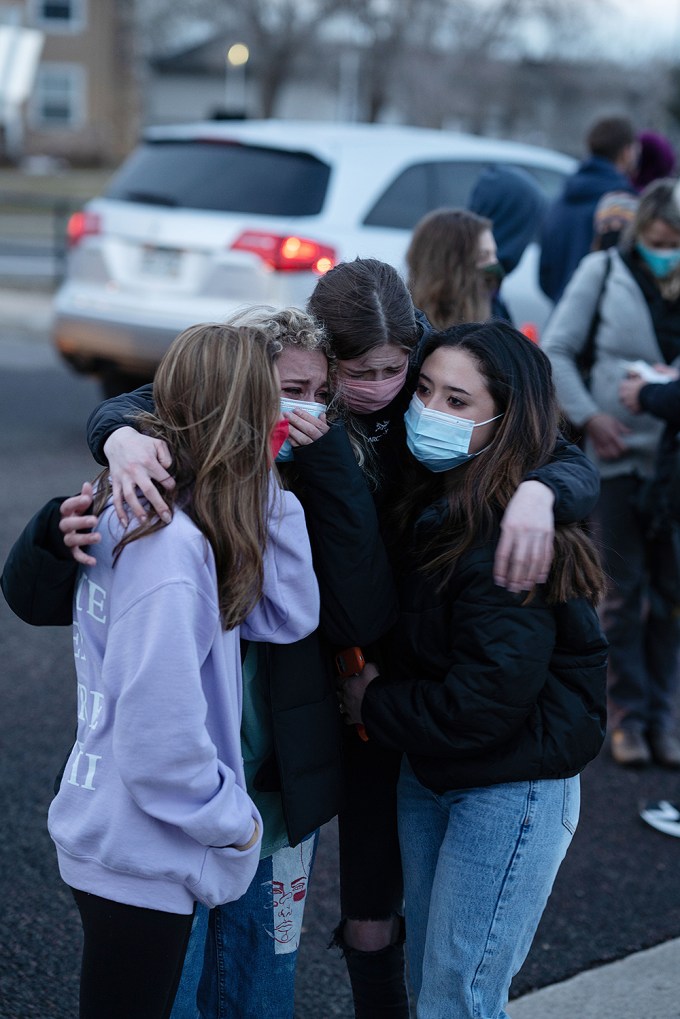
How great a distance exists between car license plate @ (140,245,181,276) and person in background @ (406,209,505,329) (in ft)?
12.0

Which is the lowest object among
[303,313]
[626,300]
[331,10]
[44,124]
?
[44,124]

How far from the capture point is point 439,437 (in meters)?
2.22

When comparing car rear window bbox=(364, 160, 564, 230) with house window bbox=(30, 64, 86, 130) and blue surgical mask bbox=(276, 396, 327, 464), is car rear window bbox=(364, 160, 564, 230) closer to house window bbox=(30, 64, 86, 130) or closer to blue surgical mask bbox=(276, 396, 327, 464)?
blue surgical mask bbox=(276, 396, 327, 464)

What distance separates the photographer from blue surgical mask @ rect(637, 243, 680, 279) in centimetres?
394

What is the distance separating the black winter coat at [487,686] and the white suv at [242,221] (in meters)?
4.64

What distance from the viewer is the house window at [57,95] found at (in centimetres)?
4344

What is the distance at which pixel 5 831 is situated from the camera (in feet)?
11.1

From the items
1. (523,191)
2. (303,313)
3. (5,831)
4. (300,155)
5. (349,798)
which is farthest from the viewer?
(300,155)

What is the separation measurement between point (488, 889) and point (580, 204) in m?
3.94

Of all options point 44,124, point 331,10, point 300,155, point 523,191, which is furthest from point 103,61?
point 523,191

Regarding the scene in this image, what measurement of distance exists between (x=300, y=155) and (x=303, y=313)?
5.33m

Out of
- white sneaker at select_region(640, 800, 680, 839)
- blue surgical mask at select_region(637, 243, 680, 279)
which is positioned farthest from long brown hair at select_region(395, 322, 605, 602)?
blue surgical mask at select_region(637, 243, 680, 279)

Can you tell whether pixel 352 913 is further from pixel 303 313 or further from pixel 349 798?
pixel 303 313

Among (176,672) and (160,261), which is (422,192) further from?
(176,672)
